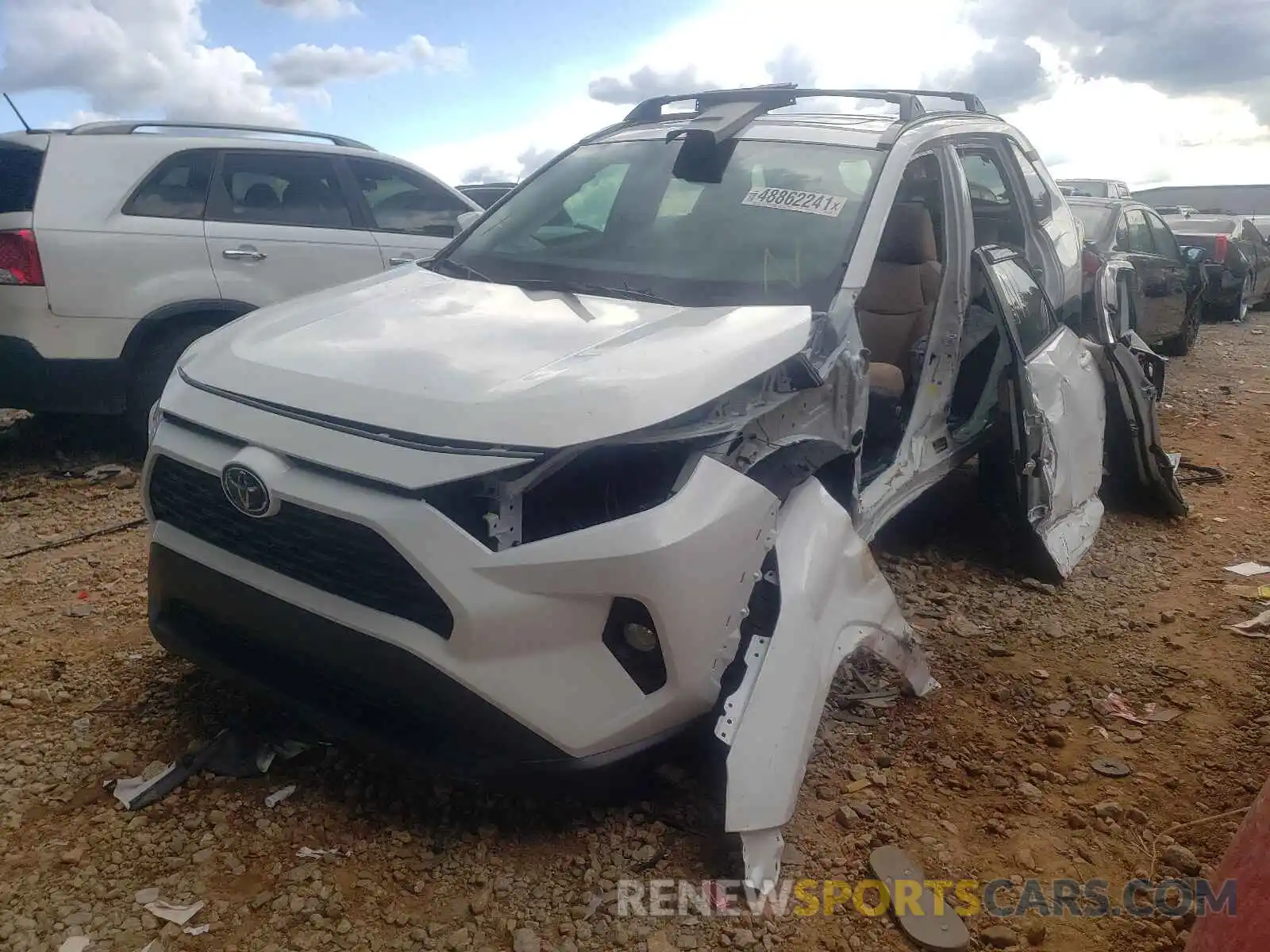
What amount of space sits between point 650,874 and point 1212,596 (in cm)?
291

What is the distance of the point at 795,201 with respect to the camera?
121 inches

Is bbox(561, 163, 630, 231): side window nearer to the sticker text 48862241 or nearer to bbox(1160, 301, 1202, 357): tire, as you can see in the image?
the sticker text 48862241

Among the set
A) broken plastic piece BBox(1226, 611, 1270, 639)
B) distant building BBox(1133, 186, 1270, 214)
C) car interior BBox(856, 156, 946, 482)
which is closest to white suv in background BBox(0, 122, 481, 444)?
car interior BBox(856, 156, 946, 482)

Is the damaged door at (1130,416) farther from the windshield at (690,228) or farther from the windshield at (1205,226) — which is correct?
the windshield at (1205,226)

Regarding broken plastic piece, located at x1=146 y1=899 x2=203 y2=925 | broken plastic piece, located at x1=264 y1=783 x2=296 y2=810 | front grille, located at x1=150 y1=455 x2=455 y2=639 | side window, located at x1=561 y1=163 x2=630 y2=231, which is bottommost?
broken plastic piece, located at x1=146 y1=899 x2=203 y2=925

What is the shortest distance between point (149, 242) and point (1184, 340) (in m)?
9.41

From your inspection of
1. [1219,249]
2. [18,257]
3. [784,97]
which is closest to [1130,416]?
[784,97]

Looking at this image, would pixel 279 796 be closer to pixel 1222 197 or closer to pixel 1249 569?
pixel 1249 569

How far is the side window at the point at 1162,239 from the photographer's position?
884 cm

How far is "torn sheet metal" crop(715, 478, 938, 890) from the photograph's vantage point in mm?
2148

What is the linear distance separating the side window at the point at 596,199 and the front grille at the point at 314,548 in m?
1.61

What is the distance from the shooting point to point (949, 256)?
358 cm

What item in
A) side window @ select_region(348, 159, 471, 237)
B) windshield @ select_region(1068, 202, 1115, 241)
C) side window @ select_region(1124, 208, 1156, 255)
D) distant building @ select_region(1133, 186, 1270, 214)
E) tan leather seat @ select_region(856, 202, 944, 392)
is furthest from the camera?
distant building @ select_region(1133, 186, 1270, 214)

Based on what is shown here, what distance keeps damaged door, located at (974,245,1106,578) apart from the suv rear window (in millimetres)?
4227
